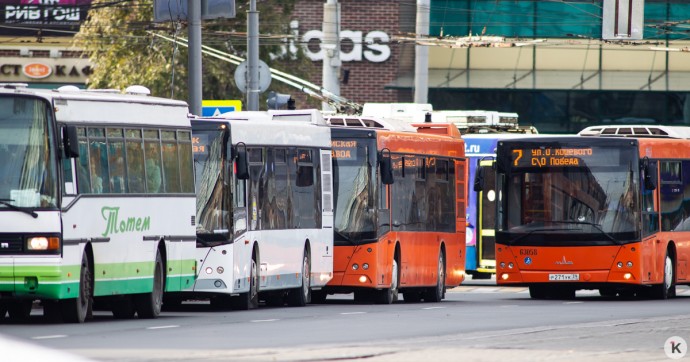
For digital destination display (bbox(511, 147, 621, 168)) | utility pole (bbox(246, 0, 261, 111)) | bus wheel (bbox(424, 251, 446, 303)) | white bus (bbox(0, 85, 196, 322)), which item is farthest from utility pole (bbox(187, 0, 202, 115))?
white bus (bbox(0, 85, 196, 322))

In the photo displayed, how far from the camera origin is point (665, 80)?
51.1 m

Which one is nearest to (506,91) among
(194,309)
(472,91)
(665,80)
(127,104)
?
(472,91)

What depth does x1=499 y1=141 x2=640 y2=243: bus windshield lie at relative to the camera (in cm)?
2844

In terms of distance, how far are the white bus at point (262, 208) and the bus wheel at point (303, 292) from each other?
1 centimetres

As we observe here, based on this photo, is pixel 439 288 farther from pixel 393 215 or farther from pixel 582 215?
pixel 582 215

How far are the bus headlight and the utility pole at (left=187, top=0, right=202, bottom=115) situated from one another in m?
10.0

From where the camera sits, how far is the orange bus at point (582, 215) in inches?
1115

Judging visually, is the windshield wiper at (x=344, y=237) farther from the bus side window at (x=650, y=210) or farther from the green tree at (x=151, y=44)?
the green tree at (x=151, y=44)

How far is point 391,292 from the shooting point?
87.6 feet

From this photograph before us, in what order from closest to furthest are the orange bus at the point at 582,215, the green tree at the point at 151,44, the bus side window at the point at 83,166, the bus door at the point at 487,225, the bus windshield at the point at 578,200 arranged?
the bus side window at the point at 83,166 < the orange bus at the point at 582,215 < the bus windshield at the point at 578,200 < the bus door at the point at 487,225 < the green tree at the point at 151,44

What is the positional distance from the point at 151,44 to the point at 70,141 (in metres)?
24.2

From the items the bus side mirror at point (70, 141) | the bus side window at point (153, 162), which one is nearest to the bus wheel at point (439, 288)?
the bus side window at point (153, 162)

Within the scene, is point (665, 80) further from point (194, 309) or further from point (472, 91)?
point (194, 309)

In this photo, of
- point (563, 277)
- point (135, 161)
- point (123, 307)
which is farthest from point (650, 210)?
point (135, 161)
